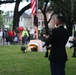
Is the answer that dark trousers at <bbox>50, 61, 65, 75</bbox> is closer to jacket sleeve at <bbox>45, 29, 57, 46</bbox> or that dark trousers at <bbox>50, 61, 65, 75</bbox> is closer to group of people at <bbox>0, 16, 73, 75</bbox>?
group of people at <bbox>0, 16, 73, 75</bbox>

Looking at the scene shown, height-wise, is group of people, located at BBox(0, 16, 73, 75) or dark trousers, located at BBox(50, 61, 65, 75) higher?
group of people, located at BBox(0, 16, 73, 75)

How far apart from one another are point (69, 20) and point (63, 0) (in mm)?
11547

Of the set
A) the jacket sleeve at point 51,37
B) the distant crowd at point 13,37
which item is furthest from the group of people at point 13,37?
the jacket sleeve at point 51,37

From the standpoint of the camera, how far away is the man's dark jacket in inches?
302

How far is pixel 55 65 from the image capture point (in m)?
7.74

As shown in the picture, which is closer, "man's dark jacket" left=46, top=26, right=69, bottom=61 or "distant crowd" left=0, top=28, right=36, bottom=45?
"man's dark jacket" left=46, top=26, right=69, bottom=61

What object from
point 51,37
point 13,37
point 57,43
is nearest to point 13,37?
point 13,37

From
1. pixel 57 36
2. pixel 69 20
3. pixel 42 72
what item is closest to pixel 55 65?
pixel 57 36

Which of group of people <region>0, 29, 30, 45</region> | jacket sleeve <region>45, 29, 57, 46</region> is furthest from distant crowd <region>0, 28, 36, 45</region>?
jacket sleeve <region>45, 29, 57, 46</region>

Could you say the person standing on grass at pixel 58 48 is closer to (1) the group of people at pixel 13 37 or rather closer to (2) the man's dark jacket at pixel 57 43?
(2) the man's dark jacket at pixel 57 43

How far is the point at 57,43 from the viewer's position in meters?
7.81

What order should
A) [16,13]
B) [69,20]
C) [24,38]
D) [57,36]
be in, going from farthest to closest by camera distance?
[69,20]
[16,13]
[24,38]
[57,36]

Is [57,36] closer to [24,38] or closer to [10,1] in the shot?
[24,38]

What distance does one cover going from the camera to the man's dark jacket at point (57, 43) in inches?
302
